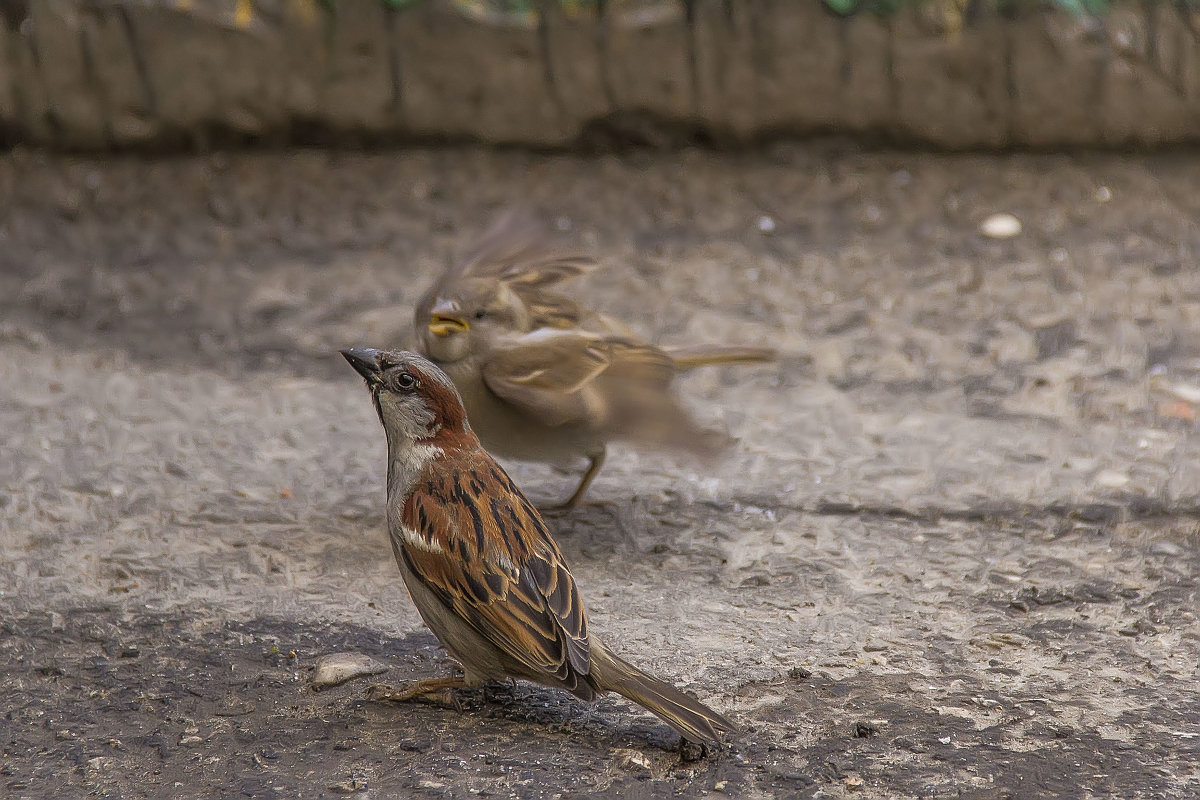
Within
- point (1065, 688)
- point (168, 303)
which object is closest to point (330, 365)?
point (168, 303)

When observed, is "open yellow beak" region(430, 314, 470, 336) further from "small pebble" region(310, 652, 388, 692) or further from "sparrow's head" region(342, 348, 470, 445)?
"small pebble" region(310, 652, 388, 692)

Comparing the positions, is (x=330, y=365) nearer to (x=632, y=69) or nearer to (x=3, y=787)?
(x=632, y=69)

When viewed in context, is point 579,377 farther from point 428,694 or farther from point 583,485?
point 428,694

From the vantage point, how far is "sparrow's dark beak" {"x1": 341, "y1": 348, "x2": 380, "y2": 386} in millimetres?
3568

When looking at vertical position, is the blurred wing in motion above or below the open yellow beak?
below

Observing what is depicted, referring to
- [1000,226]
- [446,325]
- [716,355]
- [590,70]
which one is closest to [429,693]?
[446,325]

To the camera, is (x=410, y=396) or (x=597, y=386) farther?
(x=597, y=386)

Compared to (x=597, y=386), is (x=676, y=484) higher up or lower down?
lower down

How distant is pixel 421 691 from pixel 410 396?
30.2 inches

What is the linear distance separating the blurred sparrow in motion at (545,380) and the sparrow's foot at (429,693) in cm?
96

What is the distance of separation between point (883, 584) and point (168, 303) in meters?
3.45

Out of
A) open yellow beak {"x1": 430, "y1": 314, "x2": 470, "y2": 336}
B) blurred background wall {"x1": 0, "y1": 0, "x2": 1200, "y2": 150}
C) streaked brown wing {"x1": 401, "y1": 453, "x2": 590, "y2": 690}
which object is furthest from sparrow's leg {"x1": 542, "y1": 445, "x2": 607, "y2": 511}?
blurred background wall {"x1": 0, "y1": 0, "x2": 1200, "y2": 150}

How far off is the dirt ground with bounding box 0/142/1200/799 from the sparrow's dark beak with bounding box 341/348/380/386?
0.71m

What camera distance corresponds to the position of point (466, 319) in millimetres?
4129
